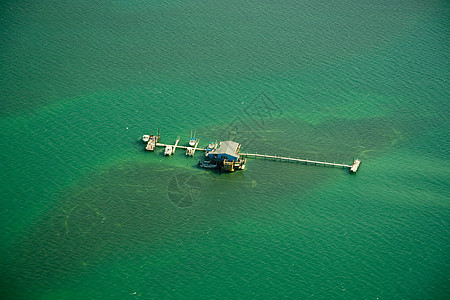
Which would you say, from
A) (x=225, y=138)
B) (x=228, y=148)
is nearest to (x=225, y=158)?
(x=228, y=148)

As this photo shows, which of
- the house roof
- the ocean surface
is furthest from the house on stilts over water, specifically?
the ocean surface

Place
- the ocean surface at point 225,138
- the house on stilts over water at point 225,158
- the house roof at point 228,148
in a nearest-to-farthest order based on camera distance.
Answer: the ocean surface at point 225,138
the house on stilts over water at point 225,158
the house roof at point 228,148

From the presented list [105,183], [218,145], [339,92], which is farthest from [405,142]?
[105,183]

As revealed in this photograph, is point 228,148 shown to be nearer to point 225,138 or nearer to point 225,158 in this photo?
point 225,158

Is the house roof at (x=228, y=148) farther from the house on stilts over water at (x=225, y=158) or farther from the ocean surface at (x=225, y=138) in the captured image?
the ocean surface at (x=225, y=138)

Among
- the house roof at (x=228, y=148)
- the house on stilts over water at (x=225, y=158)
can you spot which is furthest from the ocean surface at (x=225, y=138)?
the house roof at (x=228, y=148)

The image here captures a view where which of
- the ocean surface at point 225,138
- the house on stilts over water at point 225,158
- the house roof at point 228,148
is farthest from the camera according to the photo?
the house roof at point 228,148
